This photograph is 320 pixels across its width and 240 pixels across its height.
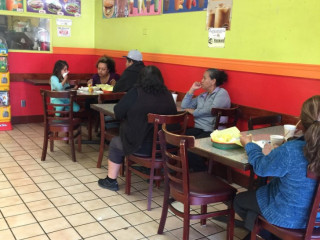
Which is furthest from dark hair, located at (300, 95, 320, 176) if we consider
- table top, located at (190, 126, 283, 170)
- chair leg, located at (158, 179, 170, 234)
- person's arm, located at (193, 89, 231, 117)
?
person's arm, located at (193, 89, 231, 117)

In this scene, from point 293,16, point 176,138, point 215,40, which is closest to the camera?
point 176,138

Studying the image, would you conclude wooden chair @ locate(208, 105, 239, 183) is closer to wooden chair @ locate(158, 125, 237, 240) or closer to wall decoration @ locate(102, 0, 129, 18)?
wooden chair @ locate(158, 125, 237, 240)

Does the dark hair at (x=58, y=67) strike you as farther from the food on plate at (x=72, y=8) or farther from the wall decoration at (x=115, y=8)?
the food on plate at (x=72, y=8)

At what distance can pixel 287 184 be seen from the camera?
5.83 ft

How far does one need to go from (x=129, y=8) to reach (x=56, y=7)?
1.40 metres

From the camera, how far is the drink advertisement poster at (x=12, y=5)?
17.5 ft

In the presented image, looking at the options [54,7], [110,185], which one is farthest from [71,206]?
[54,7]

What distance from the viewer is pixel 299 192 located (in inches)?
68.8

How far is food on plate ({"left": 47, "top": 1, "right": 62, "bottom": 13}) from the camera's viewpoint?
18.7 ft

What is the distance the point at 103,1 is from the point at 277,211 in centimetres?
505

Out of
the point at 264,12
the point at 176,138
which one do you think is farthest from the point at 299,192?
the point at 264,12

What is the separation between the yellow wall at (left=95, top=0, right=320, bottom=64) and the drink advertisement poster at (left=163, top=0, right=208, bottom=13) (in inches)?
2.4

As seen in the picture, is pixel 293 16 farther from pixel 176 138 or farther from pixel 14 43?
pixel 14 43

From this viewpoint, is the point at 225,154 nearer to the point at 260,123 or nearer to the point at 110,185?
the point at 260,123
